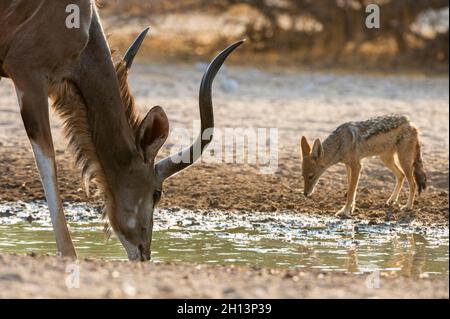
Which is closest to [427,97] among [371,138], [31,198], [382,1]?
[382,1]

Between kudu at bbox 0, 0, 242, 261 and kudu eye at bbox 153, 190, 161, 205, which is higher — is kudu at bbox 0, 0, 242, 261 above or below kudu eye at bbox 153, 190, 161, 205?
above

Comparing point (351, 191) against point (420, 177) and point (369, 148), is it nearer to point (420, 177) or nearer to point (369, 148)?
point (369, 148)

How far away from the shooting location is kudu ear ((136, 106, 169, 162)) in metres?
6.98

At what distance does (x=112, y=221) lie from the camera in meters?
7.02

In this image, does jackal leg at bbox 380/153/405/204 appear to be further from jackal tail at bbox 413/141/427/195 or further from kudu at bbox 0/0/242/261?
kudu at bbox 0/0/242/261

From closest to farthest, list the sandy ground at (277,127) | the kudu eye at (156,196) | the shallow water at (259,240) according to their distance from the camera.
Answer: the kudu eye at (156,196) → the shallow water at (259,240) → the sandy ground at (277,127)

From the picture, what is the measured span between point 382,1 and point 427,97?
3288 mm

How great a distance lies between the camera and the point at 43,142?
6750mm

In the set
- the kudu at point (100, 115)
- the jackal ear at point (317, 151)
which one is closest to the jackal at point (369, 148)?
the jackal ear at point (317, 151)

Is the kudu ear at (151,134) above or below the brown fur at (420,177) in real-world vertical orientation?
above

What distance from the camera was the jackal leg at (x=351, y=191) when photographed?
375 inches

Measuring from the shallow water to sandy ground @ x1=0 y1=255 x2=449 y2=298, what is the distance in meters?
1.46

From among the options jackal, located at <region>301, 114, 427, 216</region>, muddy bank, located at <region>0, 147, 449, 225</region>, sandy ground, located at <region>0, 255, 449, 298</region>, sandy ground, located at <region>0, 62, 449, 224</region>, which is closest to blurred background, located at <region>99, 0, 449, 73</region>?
sandy ground, located at <region>0, 62, 449, 224</region>

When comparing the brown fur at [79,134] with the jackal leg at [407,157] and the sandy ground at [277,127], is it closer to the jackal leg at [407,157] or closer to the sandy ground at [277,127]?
the sandy ground at [277,127]
